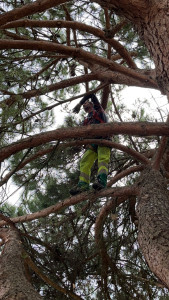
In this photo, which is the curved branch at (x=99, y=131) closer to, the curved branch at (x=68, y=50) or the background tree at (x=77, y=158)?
the background tree at (x=77, y=158)

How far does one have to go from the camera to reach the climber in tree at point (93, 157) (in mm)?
3568

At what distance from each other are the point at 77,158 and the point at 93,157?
56 centimetres

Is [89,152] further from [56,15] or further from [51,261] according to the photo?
[56,15]

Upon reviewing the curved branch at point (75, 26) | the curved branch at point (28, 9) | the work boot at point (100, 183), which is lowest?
the work boot at point (100, 183)

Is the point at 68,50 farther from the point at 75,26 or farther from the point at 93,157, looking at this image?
the point at 93,157

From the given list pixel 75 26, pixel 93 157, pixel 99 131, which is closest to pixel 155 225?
pixel 99 131

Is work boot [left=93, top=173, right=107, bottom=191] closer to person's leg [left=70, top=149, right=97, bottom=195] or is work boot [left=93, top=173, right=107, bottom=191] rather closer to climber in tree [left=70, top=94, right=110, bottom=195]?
climber in tree [left=70, top=94, right=110, bottom=195]

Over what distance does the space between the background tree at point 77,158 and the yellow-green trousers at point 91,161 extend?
0.74 feet

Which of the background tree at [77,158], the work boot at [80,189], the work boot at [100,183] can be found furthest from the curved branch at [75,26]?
A: the work boot at [80,189]

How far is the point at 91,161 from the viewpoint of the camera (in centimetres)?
396

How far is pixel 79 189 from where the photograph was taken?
3.62 m

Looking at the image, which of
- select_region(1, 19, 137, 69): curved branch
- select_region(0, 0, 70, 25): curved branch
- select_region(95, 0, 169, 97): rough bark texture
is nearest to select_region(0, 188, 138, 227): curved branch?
select_region(95, 0, 169, 97): rough bark texture

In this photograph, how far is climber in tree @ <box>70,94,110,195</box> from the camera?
3.57 meters

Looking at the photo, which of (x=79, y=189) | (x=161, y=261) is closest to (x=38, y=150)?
(x=79, y=189)
